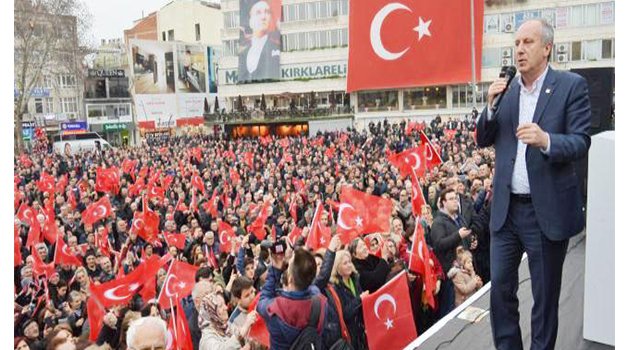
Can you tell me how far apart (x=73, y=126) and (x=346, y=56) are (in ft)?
76.1

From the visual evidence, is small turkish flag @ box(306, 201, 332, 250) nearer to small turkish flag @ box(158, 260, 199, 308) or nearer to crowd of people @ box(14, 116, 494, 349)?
crowd of people @ box(14, 116, 494, 349)

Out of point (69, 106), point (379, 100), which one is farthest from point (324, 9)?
point (69, 106)

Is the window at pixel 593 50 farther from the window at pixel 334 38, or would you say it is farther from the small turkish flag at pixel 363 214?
the small turkish flag at pixel 363 214

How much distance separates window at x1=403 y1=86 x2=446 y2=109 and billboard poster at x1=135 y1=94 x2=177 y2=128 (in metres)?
25.3

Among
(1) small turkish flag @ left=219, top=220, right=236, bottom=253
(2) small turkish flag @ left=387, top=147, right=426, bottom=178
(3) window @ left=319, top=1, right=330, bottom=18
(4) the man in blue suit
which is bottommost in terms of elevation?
(1) small turkish flag @ left=219, top=220, right=236, bottom=253

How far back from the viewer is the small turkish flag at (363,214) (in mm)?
7434

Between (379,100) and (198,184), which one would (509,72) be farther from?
(379,100)

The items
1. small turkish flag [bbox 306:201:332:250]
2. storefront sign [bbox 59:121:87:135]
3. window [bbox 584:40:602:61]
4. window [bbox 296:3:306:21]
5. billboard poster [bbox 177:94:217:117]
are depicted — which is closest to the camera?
small turkish flag [bbox 306:201:332:250]

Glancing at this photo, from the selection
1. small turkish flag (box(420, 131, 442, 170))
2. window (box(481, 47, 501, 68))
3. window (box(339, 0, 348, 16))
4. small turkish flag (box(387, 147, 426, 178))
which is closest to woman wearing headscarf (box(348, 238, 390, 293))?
small turkish flag (box(387, 147, 426, 178))

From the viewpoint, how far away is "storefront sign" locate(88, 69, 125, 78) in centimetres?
5828

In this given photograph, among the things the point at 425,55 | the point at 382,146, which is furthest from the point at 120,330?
the point at 425,55

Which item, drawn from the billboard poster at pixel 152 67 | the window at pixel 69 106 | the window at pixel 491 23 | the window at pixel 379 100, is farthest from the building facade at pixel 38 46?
the window at pixel 491 23

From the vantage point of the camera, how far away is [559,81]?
271 centimetres
